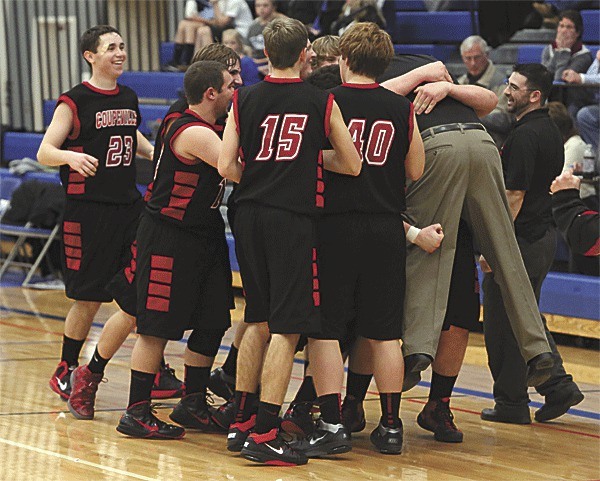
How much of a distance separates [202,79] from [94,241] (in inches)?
51.5

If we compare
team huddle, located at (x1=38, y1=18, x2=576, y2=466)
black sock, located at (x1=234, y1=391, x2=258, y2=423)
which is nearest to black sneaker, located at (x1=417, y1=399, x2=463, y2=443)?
team huddle, located at (x1=38, y1=18, x2=576, y2=466)

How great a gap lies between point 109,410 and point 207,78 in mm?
1728

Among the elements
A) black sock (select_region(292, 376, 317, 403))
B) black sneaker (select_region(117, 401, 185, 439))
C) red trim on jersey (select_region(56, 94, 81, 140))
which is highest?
red trim on jersey (select_region(56, 94, 81, 140))

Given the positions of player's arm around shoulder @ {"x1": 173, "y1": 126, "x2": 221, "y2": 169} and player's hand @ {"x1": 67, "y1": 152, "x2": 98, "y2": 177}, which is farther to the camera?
player's hand @ {"x1": 67, "y1": 152, "x2": 98, "y2": 177}

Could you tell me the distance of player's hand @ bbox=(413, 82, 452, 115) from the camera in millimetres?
5102

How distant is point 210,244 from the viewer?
17.1 ft

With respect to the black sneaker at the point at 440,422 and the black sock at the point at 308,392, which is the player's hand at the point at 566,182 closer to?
the black sneaker at the point at 440,422

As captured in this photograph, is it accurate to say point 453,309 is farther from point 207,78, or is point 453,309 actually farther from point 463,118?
point 207,78

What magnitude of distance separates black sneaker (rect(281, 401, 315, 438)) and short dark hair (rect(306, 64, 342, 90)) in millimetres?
1408

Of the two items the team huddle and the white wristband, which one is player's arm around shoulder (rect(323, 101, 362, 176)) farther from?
the white wristband

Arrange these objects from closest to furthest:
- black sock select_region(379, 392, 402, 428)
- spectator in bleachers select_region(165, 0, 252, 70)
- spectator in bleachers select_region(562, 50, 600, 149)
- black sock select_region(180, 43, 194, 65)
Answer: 1. black sock select_region(379, 392, 402, 428)
2. spectator in bleachers select_region(562, 50, 600, 149)
3. spectator in bleachers select_region(165, 0, 252, 70)
4. black sock select_region(180, 43, 194, 65)

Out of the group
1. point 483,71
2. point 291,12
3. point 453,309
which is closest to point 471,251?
point 453,309

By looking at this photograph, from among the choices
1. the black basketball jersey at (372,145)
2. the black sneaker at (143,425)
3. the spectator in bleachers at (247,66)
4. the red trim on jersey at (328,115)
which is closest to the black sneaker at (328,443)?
the black sneaker at (143,425)

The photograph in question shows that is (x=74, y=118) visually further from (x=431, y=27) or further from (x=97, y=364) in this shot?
(x=431, y=27)
